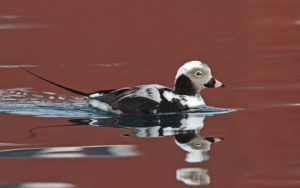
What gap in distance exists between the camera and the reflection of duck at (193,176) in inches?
214

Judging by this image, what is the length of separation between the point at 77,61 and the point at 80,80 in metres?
2.10

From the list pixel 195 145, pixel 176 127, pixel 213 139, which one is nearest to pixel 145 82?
pixel 176 127

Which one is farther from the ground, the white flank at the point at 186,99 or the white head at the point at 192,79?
the white head at the point at 192,79

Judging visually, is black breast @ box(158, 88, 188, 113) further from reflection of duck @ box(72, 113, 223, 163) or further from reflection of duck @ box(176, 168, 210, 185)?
reflection of duck @ box(176, 168, 210, 185)

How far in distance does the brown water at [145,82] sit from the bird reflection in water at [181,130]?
0.03 meters

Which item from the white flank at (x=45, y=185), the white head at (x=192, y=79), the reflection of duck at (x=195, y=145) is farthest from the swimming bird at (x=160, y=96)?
the white flank at (x=45, y=185)

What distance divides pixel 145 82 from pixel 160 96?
2.40 m

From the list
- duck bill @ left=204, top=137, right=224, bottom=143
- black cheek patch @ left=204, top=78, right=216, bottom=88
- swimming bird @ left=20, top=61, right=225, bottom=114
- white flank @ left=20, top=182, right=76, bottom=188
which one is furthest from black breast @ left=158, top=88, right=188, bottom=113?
white flank @ left=20, top=182, right=76, bottom=188

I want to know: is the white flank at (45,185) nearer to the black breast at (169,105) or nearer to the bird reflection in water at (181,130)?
the bird reflection in water at (181,130)

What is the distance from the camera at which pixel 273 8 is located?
811 inches

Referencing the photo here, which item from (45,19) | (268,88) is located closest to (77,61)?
(268,88)

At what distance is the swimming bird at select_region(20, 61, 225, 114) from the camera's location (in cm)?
859

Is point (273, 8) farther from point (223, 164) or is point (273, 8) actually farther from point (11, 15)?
point (223, 164)

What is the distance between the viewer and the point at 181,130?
7.60m
